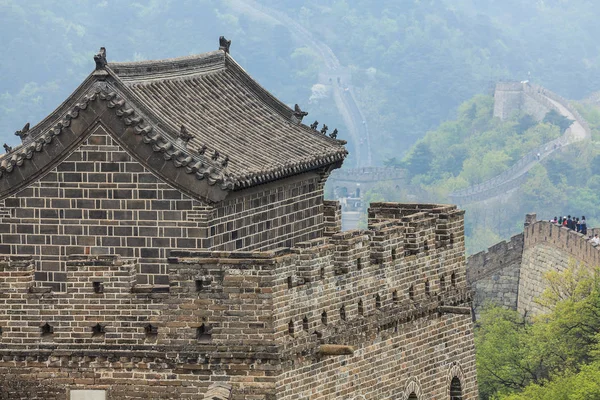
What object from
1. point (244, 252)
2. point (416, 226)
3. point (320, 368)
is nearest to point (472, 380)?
point (416, 226)

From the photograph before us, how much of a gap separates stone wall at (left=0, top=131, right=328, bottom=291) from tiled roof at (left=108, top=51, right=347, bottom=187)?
0.82 m

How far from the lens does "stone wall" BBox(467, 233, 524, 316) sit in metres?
96.0

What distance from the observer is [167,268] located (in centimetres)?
3172

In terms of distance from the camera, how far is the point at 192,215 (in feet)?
105

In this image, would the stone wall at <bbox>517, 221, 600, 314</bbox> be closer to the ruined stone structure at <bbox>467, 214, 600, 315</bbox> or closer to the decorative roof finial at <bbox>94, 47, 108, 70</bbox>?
the ruined stone structure at <bbox>467, 214, 600, 315</bbox>

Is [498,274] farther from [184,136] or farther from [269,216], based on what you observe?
[184,136]

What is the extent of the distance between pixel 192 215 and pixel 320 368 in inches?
122

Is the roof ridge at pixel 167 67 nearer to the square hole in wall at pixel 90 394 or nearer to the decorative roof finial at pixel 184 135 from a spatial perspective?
the decorative roof finial at pixel 184 135

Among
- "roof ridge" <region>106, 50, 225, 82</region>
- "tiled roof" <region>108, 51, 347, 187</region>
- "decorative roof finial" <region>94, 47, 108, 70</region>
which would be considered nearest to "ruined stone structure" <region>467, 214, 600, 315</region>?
"tiled roof" <region>108, 51, 347, 187</region>

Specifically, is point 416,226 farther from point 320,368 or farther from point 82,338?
point 82,338

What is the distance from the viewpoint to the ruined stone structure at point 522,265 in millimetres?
90812

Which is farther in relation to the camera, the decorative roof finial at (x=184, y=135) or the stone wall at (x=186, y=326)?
the decorative roof finial at (x=184, y=135)

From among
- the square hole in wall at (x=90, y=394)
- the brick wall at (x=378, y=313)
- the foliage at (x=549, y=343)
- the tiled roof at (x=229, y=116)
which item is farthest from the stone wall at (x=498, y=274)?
the square hole in wall at (x=90, y=394)

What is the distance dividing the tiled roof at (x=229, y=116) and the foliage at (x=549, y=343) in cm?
3767
